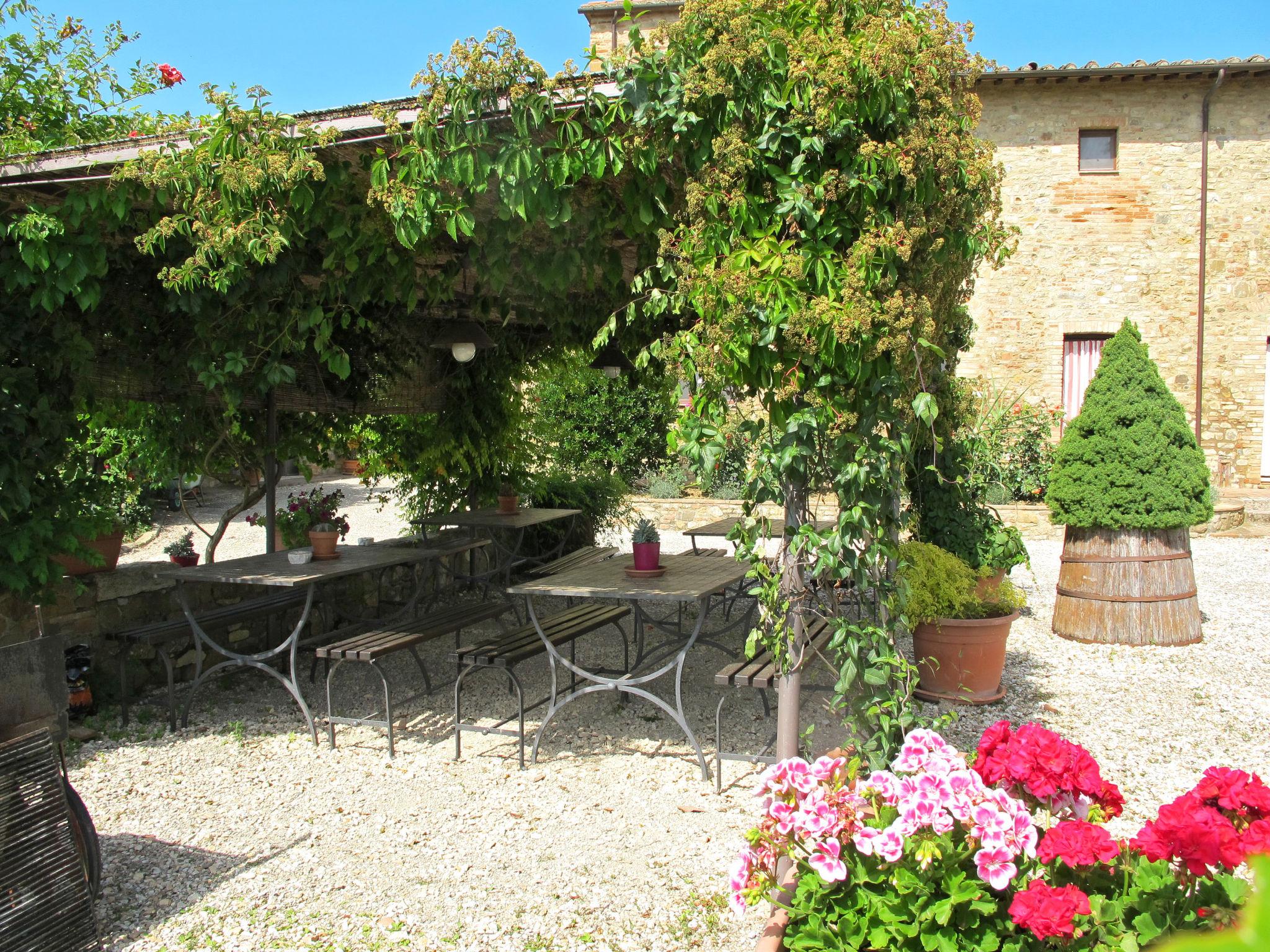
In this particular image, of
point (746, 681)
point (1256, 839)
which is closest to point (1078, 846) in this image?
point (1256, 839)

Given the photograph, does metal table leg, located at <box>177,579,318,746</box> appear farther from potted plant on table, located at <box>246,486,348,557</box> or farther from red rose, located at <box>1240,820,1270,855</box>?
red rose, located at <box>1240,820,1270,855</box>

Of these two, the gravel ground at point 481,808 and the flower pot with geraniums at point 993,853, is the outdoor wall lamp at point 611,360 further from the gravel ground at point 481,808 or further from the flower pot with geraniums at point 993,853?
the flower pot with geraniums at point 993,853

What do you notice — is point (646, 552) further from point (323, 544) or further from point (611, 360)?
point (611, 360)

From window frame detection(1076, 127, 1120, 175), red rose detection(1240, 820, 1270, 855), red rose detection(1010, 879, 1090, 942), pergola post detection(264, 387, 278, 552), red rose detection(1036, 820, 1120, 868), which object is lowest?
red rose detection(1010, 879, 1090, 942)

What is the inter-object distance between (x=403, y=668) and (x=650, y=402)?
7737 mm

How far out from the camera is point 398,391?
6977 mm

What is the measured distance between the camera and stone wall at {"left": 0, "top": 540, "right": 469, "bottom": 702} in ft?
14.1

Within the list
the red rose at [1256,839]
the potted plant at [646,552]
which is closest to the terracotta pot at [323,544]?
the potted plant at [646,552]

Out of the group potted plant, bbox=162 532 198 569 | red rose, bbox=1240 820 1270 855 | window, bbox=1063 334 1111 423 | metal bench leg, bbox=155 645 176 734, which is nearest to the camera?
red rose, bbox=1240 820 1270 855

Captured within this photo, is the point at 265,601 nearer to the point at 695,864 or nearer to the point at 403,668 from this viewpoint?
Result: the point at 403,668

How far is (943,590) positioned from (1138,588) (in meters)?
2.07

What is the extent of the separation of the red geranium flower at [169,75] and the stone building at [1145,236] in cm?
1018

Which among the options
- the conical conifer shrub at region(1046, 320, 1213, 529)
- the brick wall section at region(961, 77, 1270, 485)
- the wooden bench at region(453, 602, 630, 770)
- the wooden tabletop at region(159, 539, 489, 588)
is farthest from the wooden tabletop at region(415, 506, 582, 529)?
the brick wall section at region(961, 77, 1270, 485)

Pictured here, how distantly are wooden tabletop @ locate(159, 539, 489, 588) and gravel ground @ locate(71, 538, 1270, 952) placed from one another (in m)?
0.70
